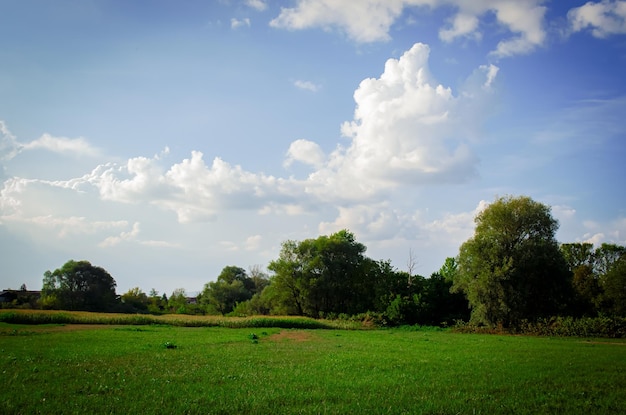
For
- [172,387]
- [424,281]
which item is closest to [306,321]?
[424,281]

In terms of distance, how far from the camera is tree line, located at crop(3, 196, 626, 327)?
2253 inches

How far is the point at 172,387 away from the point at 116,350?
11643 mm

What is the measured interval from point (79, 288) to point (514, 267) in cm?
8718

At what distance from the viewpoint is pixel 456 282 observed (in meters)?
62.0

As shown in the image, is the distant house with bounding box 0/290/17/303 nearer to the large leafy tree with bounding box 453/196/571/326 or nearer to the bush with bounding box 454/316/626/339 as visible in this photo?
the large leafy tree with bounding box 453/196/571/326

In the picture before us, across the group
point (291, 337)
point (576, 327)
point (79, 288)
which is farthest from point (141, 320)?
point (576, 327)

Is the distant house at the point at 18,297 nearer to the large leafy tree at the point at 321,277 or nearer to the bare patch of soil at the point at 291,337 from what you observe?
the large leafy tree at the point at 321,277

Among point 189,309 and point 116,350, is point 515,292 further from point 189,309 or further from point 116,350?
point 189,309

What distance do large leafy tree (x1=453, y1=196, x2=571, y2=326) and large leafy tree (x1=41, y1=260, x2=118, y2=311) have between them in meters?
77.1

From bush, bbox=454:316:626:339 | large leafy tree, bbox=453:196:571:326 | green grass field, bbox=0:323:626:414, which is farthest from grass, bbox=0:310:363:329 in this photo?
green grass field, bbox=0:323:626:414

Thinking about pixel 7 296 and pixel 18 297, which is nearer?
pixel 18 297

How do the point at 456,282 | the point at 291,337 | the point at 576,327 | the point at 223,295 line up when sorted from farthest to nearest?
the point at 223,295
the point at 456,282
the point at 576,327
the point at 291,337

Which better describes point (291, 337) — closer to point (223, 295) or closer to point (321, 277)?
point (321, 277)

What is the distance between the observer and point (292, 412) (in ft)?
36.7
